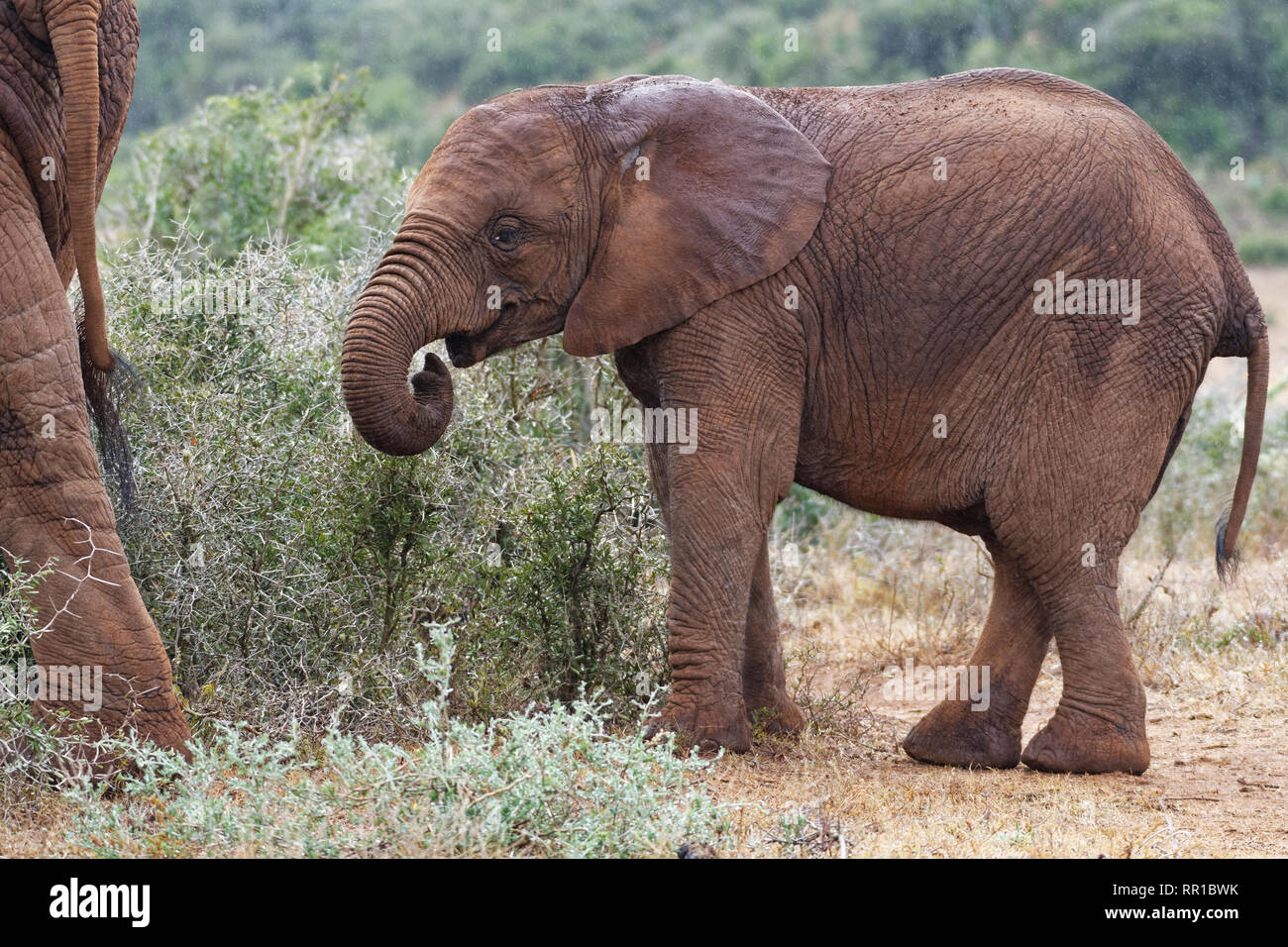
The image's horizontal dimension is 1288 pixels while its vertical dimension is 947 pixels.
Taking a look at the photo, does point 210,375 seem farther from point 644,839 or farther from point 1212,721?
point 1212,721

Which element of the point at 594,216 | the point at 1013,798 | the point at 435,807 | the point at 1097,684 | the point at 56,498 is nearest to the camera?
the point at 435,807

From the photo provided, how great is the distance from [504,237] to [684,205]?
65 centimetres

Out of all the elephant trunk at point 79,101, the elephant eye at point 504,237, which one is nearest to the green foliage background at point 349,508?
the elephant eye at point 504,237

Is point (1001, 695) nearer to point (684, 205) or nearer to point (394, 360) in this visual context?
point (684, 205)

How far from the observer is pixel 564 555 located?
650 cm

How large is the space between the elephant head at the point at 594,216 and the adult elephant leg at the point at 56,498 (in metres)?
1.00

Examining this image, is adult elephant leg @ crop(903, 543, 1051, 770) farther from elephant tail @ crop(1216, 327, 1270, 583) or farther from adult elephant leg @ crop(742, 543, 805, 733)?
elephant tail @ crop(1216, 327, 1270, 583)

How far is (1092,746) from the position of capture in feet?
19.8

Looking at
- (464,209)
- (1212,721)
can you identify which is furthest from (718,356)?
(1212,721)

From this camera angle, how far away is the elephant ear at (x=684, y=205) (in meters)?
5.72

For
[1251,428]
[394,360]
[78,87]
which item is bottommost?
[1251,428]

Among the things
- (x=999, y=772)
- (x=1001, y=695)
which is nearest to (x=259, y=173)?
(x=1001, y=695)

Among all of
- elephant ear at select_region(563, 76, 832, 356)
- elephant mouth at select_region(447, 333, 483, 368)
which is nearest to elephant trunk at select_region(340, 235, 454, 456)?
Answer: elephant mouth at select_region(447, 333, 483, 368)

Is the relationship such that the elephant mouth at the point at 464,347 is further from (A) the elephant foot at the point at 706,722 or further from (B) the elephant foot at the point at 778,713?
(B) the elephant foot at the point at 778,713
